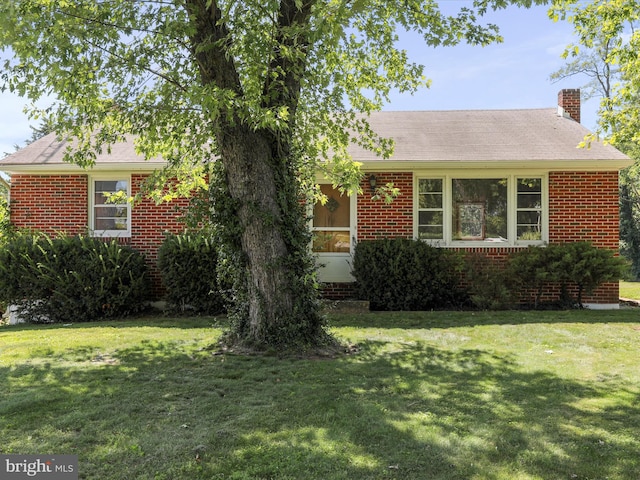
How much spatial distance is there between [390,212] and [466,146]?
2259mm

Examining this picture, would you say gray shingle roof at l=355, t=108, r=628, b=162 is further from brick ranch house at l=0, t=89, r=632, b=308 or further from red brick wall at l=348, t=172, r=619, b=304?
red brick wall at l=348, t=172, r=619, b=304

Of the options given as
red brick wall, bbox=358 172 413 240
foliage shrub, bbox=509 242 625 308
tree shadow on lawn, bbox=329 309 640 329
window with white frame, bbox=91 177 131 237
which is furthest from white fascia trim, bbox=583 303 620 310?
window with white frame, bbox=91 177 131 237

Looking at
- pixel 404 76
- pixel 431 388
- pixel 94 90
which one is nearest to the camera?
pixel 431 388

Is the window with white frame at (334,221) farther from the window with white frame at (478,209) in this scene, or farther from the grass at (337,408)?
the grass at (337,408)

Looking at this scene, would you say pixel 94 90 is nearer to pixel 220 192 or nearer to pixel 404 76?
pixel 220 192

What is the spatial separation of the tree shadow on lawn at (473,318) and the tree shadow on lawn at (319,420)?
2528 mm

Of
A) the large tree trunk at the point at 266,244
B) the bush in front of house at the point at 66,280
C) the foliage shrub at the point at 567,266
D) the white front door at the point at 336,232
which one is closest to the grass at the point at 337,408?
the large tree trunk at the point at 266,244

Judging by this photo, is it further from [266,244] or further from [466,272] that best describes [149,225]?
[466,272]

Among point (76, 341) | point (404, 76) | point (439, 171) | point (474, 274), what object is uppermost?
point (404, 76)

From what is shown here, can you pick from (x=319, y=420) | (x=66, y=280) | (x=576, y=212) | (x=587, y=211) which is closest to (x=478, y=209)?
(x=576, y=212)

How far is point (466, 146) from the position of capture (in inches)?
421

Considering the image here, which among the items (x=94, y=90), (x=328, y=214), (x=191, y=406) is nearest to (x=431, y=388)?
(x=191, y=406)

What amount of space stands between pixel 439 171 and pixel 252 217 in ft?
18.4

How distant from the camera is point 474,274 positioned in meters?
9.64
